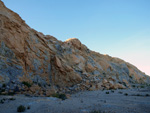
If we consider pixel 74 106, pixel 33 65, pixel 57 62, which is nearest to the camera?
pixel 74 106

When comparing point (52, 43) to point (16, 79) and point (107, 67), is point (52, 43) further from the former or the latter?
point (107, 67)

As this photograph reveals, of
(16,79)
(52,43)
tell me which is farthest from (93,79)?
(16,79)

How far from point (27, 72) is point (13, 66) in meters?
1.85

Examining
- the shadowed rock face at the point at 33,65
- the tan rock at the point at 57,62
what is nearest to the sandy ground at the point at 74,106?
the shadowed rock face at the point at 33,65

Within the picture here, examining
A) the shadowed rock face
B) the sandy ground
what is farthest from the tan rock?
the sandy ground

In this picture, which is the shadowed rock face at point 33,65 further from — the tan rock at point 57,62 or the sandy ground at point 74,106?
the sandy ground at point 74,106

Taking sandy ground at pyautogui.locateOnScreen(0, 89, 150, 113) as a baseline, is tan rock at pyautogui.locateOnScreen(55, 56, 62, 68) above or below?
above

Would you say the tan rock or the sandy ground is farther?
the tan rock

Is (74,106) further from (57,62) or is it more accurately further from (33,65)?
(57,62)

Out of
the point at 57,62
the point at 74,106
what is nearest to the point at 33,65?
the point at 57,62

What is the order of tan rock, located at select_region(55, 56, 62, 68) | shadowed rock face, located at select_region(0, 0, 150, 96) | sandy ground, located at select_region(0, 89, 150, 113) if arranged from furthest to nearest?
tan rock, located at select_region(55, 56, 62, 68)
shadowed rock face, located at select_region(0, 0, 150, 96)
sandy ground, located at select_region(0, 89, 150, 113)

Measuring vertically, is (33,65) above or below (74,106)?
above

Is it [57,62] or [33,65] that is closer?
[33,65]

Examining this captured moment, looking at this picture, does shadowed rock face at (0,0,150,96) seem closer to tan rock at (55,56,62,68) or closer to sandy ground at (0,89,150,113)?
tan rock at (55,56,62,68)
